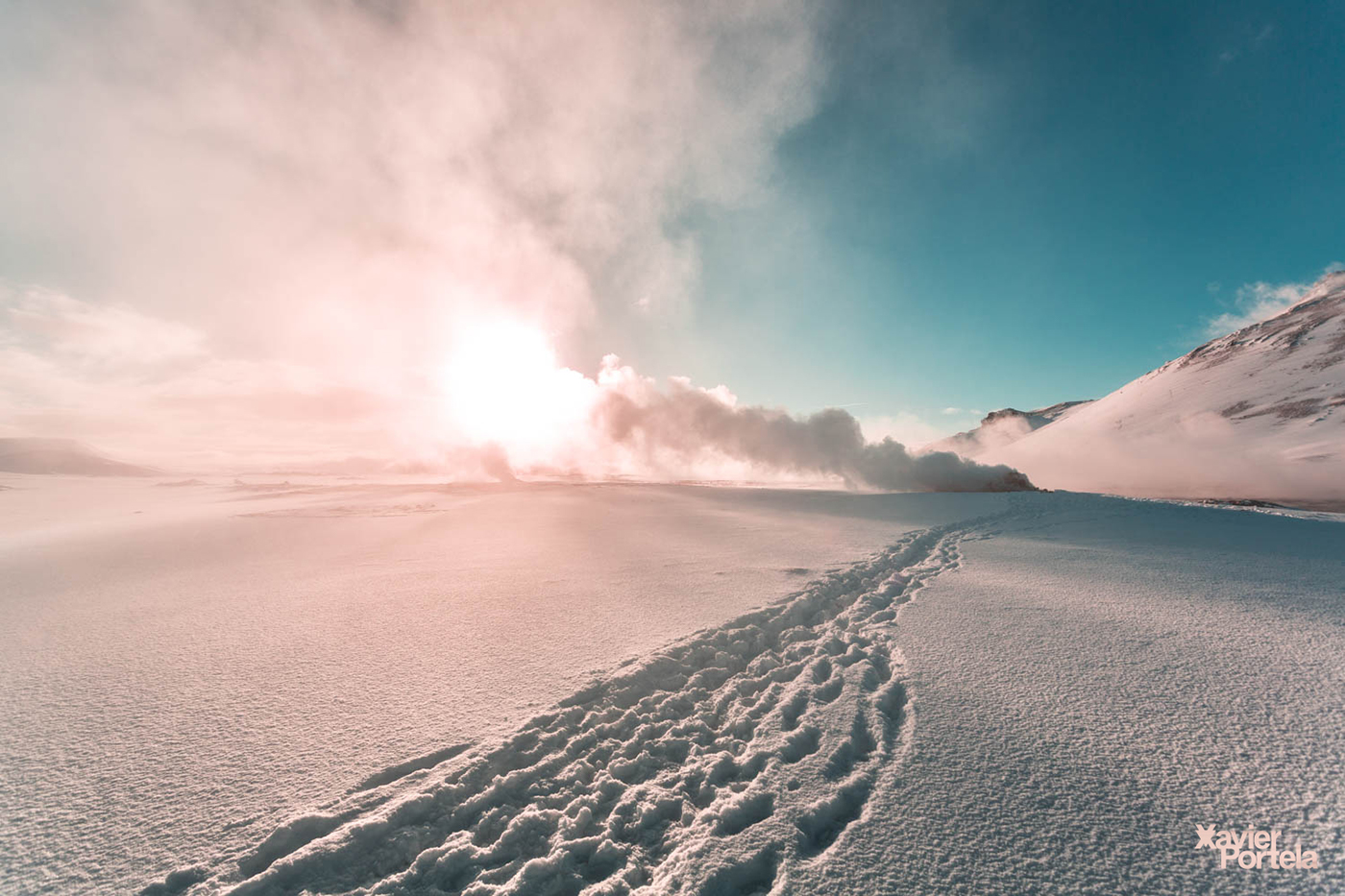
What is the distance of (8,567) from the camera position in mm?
9195

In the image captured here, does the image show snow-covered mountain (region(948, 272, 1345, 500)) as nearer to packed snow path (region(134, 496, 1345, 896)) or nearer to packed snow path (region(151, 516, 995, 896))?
packed snow path (region(134, 496, 1345, 896))

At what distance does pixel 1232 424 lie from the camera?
153ft

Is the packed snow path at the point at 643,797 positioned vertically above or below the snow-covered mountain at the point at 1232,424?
below

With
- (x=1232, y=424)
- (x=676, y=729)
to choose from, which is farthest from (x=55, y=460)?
(x=1232, y=424)

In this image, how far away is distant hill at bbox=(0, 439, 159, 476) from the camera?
292 feet

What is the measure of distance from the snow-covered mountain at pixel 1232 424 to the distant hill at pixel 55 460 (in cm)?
14301

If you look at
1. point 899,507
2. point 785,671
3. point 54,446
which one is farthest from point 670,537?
point 54,446

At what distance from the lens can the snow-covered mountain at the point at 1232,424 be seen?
3056cm

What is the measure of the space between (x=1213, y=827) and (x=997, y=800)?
3.51 feet

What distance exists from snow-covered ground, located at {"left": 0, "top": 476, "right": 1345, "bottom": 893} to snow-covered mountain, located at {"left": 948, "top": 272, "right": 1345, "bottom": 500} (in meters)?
33.0

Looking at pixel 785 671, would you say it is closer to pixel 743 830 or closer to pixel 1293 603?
pixel 743 830

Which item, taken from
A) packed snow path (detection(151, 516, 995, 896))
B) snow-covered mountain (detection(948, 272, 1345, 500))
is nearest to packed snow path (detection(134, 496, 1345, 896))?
packed snow path (detection(151, 516, 995, 896))

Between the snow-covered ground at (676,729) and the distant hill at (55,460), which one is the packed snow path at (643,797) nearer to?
the snow-covered ground at (676,729)

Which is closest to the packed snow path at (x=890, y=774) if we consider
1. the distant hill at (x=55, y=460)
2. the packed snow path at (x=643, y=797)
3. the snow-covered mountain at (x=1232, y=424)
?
the packed snow path at (x=643, y=797)
